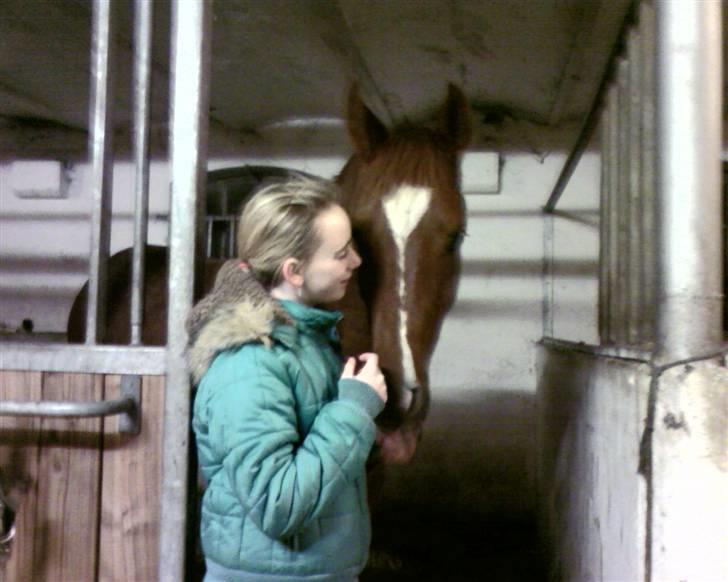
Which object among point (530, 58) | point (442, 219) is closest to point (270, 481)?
point (442, 219)

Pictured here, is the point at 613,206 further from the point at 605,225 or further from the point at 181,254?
the point at 181,254

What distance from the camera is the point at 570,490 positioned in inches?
60.2

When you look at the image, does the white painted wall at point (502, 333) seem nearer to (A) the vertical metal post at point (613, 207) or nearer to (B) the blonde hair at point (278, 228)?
(A) the vertical metal post at point (613, 207)

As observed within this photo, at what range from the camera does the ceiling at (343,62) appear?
1.93 metres

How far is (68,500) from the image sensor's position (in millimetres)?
974

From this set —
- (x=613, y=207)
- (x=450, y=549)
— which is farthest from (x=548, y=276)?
(x=613, y=207)

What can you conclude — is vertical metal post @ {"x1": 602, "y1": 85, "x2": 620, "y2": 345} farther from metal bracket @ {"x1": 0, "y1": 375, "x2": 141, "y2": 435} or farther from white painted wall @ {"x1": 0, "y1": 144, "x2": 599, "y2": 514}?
white painted wall @ {"x1": 0, "y1": 144, "x2": 599, "y2": 514}

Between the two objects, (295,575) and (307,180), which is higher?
(307,180)

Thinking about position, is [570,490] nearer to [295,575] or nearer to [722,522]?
[722,522]

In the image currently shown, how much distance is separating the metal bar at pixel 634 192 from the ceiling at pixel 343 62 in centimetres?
46

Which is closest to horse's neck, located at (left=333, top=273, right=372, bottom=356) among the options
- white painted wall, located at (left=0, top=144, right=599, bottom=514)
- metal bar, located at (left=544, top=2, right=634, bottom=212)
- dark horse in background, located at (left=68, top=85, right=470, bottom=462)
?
dark horse in background, located at (left=68, top=85, right=470, bottom=462)

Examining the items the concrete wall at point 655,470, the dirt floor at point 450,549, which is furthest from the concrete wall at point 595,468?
the dirt floor at point 450,549

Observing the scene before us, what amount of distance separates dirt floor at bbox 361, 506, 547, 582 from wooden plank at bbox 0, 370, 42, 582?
4.61 feet

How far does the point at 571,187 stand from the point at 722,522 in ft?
7.78
